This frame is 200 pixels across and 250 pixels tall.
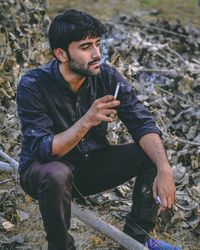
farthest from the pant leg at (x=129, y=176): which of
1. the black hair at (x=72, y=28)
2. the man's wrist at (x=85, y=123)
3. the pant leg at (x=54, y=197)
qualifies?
the black hair at (x=72, y=28)

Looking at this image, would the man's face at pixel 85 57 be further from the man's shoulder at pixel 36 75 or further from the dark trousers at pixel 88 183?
the dark trousers at pixel 88 183

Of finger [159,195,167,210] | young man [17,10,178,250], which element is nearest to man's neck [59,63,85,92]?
young man [17,10,178,250]

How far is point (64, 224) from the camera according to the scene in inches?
141

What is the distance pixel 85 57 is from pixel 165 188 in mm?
939

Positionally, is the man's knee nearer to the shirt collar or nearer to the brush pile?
the shirt collar

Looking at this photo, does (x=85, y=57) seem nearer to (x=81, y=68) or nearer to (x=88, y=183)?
(x=81, y=68)

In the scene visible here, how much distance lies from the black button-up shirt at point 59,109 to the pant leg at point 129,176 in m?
0.10

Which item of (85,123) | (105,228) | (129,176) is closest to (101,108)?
(85,123)

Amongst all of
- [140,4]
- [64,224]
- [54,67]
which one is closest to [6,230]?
[64,224]

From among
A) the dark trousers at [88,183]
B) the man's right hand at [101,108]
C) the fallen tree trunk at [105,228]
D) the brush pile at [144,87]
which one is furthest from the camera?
the brush pile at [144,87]

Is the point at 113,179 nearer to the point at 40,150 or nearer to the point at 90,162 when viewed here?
the point at 90,162

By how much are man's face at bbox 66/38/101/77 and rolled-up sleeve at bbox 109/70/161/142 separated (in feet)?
0.96

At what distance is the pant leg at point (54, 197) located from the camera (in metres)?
3.48

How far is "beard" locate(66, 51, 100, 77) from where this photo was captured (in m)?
3.73
